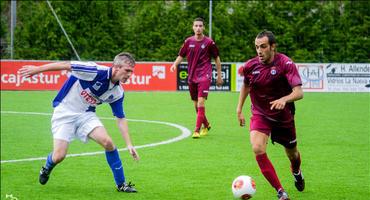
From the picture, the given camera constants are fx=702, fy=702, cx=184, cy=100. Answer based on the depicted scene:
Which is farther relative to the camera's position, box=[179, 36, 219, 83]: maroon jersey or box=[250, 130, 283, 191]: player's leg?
box=[179, 36, 219, 83]: maroon jersey

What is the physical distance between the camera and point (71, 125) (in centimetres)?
851

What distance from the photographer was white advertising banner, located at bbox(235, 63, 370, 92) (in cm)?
2878

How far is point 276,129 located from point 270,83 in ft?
1.85

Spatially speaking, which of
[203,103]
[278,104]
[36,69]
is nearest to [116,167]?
[36,69]

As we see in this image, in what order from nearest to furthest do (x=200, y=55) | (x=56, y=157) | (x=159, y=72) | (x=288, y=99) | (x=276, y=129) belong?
(x=288, y=99) < (x=276, y=129) < (x=56, y=157) < (x=200, y=55) < (x=159, y=72)

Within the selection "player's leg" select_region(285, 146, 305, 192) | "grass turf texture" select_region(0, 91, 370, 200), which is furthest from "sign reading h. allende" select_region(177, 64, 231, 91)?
"player's leg" select_region(285, 146, 305, 192)

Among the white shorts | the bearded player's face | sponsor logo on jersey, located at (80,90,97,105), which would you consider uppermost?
the bearded player's face

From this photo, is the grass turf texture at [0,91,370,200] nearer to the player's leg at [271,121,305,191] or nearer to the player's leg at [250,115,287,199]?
the player's leg at [271,121,305,191]

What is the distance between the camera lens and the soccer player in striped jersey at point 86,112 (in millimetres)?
8320

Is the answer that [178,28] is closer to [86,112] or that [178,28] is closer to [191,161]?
[191,161]

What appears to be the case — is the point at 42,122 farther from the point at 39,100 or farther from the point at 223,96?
the point at 223,96

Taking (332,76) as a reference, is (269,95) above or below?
above

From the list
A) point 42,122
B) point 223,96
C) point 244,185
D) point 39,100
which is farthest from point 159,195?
point 223,96

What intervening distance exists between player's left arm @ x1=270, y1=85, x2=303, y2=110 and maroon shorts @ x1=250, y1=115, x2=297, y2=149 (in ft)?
1.63
